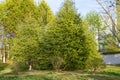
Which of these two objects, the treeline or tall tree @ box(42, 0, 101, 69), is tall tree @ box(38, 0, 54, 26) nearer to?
the treeline

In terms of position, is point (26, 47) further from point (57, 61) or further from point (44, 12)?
point (44, 12)

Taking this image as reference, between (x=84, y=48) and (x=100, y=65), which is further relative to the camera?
(x=84, y=48)

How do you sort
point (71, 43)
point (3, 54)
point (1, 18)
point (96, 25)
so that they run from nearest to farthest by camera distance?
point (71, 43) → point (1, 18) → point (3, 54) → point (96, 25)

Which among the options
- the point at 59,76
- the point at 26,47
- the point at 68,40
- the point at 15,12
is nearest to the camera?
the point at 59,76

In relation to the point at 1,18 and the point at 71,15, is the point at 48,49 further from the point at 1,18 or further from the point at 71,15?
the point at 1,18

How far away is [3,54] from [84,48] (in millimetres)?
20871

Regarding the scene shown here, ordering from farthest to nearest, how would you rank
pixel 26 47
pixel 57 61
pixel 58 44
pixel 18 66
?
pixel 18 66
pixel 26 47
pixel 58 44
pixel 57 61

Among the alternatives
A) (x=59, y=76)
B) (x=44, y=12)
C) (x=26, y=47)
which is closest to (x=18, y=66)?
(x=26, y=47)

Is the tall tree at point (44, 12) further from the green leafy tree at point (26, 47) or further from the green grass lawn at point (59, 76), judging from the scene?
the green grass lawn at point (59, 76)

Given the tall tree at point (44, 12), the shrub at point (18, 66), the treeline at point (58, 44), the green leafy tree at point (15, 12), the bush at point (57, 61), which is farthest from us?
the tall tree at point (44, 12)

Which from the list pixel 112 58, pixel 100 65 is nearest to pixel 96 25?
pixel 112 58

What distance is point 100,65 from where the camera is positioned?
21.8 metres

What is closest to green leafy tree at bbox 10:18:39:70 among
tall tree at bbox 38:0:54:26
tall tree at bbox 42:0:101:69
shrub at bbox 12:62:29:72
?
shrub at bbox 12:62:29:72

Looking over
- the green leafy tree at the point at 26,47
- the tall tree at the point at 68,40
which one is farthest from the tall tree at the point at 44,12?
the tall tree at the point at 68,40
